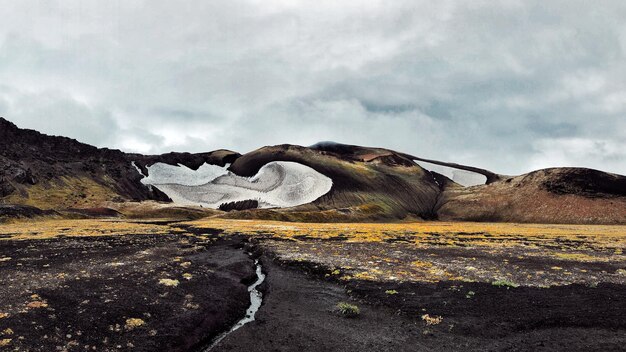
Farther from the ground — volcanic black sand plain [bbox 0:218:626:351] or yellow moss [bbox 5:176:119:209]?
yellow moss [bbox 5:176:119:209]

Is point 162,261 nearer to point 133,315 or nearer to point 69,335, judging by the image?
point 133,315

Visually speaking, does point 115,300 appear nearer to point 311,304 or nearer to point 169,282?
point 169,282

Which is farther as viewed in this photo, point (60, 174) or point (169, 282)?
point (60, 174)

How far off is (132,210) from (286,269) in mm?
110656

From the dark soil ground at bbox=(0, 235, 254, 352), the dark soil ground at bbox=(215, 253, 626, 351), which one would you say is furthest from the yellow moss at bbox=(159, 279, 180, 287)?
the dark soil ground at bbox=(215, 253, 626, 351)

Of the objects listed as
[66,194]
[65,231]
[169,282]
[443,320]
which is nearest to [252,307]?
[169,282]

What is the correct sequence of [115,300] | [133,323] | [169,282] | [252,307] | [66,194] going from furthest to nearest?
[66,194] < [169,282] < [252,307] < [115,300] < [133,323]

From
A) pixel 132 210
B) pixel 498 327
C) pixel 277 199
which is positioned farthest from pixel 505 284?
pixel 277 199

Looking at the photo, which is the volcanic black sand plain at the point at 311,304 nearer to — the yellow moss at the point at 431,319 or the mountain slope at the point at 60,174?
the yellow moss at the point at 431,319

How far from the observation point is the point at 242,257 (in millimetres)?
36438

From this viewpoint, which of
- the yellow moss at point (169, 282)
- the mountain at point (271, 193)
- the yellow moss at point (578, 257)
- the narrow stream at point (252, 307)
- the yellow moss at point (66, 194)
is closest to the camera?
the narrow stream at point (252, 307)

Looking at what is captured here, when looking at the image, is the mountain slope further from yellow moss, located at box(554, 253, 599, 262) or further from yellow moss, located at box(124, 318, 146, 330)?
yellow moss, located at box(554, 253, 599, 262)

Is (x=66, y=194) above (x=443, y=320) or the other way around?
above

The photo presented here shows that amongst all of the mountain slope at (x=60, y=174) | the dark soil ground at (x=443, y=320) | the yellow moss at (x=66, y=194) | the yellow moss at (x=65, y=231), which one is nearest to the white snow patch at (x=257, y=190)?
the mountain slope at (x=60, y=174)
